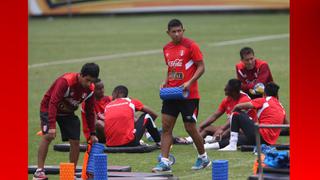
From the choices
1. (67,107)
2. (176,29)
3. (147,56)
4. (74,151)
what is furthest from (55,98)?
(147,56)

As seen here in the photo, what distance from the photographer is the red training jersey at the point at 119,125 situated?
1633cm

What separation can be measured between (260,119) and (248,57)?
144 cm

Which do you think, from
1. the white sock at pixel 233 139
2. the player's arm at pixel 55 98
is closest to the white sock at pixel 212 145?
the white sock at pixel 233 139

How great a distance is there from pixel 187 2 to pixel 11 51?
119ft

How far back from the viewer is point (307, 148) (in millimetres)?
9867

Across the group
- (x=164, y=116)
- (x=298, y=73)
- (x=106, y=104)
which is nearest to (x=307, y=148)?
(x=298, y=73)

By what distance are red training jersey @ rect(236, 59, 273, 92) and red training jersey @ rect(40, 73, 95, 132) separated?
4.15m

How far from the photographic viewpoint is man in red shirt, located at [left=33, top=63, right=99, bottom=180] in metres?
13.7

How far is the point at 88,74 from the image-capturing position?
13.5 meters

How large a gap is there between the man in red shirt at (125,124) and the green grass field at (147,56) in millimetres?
426

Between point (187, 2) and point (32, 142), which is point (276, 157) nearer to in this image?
point (32, 142)

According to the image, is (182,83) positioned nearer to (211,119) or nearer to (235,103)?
(235,103)

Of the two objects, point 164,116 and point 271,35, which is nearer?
point 164,116

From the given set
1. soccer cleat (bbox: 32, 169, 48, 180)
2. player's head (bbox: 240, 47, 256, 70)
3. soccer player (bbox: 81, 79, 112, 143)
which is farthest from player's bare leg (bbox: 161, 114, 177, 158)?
player's head (bbox: 240, 47, 256, 70)
